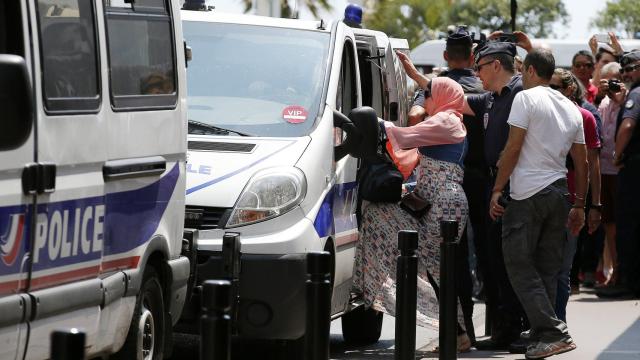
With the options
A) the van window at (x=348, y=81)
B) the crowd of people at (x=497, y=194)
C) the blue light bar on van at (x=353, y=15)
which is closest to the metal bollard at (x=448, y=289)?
the crowd of people at (x=497, y=194)

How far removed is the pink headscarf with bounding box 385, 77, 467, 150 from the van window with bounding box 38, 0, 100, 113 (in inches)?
144

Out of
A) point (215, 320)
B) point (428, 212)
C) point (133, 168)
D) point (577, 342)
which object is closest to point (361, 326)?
point (428, 212)

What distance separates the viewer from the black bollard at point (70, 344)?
4012mm

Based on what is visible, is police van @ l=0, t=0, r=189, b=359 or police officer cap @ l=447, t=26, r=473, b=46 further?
police officer cap @ l=447, t=26, r=473, b=46

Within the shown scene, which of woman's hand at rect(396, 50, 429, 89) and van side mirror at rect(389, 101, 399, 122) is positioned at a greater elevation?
woman's hand at rect(396, 50, 429, 89)

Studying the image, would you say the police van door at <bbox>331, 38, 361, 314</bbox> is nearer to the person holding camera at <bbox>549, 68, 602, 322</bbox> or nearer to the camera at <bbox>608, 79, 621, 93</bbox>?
the person holding camera at <bbox>549, 68, 602, 322</bbox>

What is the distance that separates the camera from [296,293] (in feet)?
28.2

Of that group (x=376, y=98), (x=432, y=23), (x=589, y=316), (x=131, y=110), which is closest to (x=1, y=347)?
(x=131, y=110)

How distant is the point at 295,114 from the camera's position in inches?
367

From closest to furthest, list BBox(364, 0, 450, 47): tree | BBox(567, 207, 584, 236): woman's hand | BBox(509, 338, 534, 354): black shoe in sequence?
BBox(567, 207, 584, 236): woman's hand < BBox(509, 338, 534, 354): black shoe < BBox(364, 0, 450, 47): tree

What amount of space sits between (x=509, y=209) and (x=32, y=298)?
14.7 feet

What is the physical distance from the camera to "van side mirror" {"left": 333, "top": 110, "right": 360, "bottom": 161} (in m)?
9.35

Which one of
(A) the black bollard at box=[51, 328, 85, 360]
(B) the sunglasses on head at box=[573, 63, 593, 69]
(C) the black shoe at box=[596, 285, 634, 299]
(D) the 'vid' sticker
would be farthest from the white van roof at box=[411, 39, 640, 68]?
(A) the black bollard at box=[51, 328, 85, 360]

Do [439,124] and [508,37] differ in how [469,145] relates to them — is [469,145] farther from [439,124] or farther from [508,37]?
[508,37]
